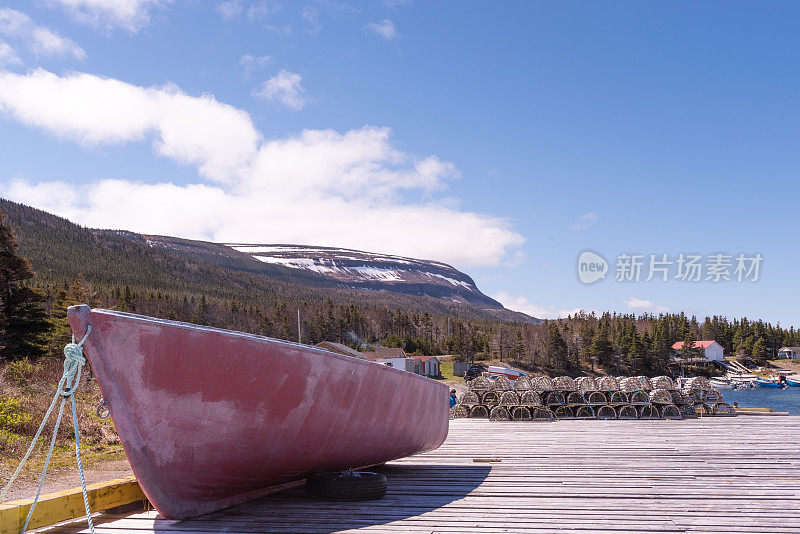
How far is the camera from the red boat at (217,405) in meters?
4.82

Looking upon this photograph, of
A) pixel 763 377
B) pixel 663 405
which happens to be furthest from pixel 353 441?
pixel 763 377

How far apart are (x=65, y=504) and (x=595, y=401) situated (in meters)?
15.6

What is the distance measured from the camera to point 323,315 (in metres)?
109

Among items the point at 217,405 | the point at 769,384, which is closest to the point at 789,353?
the point at 769,384

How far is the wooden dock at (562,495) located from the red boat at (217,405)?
0.42 metres

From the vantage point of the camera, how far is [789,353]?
5349 inches

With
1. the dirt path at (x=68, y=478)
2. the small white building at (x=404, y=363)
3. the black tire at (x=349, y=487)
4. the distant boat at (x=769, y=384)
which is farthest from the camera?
the distant boat at (x=769, y=384)

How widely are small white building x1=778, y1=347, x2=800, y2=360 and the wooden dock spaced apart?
492 feet

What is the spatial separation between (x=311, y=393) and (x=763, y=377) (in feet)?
413

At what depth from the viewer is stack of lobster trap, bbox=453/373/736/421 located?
16.1 meters

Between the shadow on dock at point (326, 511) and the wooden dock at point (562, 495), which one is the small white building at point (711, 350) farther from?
the shadow on dock at point (326, 511)

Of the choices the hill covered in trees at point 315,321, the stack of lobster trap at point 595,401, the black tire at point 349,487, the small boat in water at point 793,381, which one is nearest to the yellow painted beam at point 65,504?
the black tire at point 349,487

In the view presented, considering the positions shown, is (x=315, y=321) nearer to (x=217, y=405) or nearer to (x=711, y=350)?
(x=711, y=350)

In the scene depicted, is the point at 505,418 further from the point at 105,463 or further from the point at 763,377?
the point at 763,377
